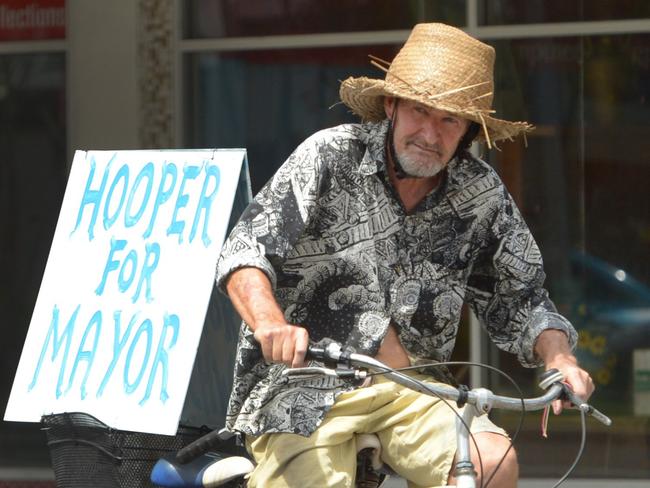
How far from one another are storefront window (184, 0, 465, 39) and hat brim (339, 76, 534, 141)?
3.62 m

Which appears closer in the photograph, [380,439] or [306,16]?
[380,439]

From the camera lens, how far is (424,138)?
145 inches

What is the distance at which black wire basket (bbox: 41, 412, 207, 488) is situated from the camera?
393 centimetres

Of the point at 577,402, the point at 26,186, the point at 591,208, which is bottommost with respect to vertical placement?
the point at 577,402

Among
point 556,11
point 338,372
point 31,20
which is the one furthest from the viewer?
point 31,20

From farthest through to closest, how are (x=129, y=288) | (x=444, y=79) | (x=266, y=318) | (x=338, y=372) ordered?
1. (x=129, y=288)
2. (x=444, y=79)
3. (x=266, y=318)
4. (x=338, y=372)

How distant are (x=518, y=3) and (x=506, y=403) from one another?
183 inches

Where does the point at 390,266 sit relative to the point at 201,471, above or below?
above

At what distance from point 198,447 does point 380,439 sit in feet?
1.51

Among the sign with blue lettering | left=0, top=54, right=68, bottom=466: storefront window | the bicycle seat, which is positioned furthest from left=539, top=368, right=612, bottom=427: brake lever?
left=0, top=54, right=68, bottom=466: storefront window

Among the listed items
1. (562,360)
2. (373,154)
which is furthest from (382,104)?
(562,360)

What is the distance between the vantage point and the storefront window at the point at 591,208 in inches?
295

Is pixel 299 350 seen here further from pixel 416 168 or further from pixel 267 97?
pixel 267 97

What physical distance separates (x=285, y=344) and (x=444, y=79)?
0.91 meters
